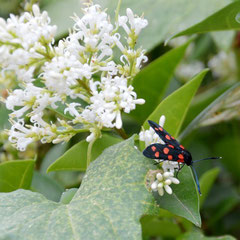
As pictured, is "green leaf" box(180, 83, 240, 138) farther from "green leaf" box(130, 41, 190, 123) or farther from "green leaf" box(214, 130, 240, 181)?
"green leaf" box(214, 130, 240, 181)

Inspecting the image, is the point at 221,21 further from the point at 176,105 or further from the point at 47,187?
the point at 47,187

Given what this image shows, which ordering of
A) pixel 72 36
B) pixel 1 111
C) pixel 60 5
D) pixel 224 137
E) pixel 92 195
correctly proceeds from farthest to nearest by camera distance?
pixel 224 137
pixel 60 5
pixel 1 111
pixel 72 36
pixel 92 195

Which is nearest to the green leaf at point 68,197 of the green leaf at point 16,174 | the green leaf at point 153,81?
the green leaf at point 16,174

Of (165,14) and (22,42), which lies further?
(165,14)

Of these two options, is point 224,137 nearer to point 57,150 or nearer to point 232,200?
point 232,200

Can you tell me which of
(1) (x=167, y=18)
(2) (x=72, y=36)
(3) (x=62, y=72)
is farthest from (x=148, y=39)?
(3) (x=62, y=72)

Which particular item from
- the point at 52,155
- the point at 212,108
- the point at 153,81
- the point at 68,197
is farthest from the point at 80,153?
the point at 52,155
